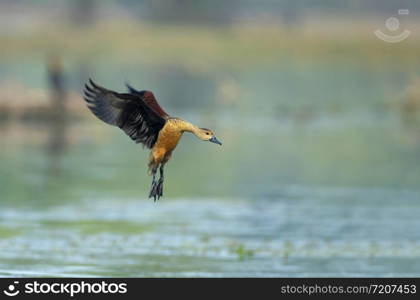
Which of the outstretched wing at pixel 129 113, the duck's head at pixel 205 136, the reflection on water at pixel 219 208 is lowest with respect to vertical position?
the duck's head at pixel 205 136

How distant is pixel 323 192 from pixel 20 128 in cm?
1211

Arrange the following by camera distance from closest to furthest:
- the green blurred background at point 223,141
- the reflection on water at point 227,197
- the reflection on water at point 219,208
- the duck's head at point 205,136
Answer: the duck's head at point 205,136 < the reflection on water at point 219,208 < the reflection on water at point 227,197 < the green blurred background at point 223,141

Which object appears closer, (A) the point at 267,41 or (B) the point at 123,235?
(B) the point at 123,235

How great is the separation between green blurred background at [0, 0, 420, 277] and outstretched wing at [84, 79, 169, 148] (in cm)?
233

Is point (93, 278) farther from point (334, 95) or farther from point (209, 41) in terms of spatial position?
point (209, 41)

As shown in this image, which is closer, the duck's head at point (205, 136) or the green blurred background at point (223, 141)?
the duck's head at point (205, 136)

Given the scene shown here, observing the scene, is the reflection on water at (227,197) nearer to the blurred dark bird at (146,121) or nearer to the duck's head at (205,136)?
the blurred dark bird at (146,121)

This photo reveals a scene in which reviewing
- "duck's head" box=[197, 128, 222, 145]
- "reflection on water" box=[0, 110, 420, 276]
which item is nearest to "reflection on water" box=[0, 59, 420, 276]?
"reflection on water" box=[0, 110, 420, 276]

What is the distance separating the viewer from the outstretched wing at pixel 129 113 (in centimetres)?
1538

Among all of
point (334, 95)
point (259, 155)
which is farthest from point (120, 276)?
point (334, 95)

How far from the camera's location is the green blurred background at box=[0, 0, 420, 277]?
19.6 meters

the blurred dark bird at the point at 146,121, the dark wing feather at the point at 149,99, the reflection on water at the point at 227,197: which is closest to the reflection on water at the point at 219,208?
the reflection on water at the point at 227,197

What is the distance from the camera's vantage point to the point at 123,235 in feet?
68.2

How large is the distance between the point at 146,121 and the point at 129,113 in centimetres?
19
